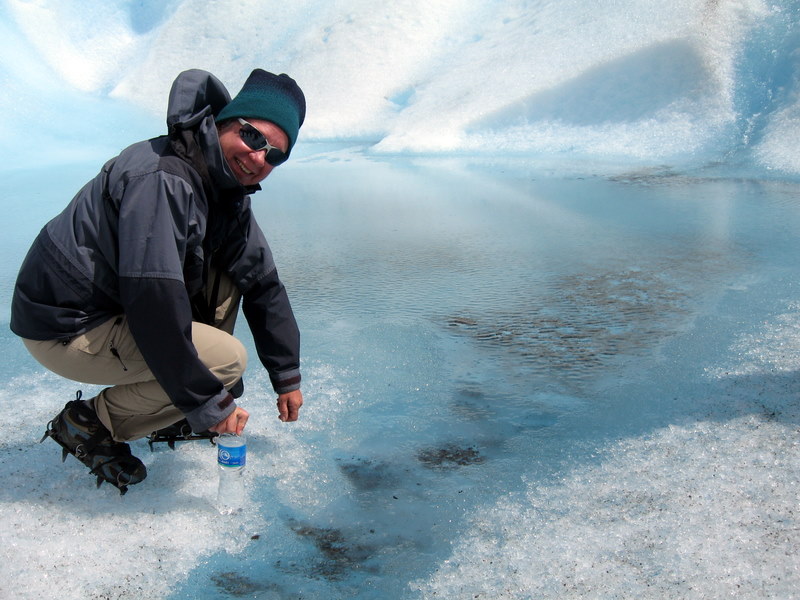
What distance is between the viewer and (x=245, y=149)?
79.2 inches

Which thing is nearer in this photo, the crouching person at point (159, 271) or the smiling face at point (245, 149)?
the crouching person at point (159, 271)

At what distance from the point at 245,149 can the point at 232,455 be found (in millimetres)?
838

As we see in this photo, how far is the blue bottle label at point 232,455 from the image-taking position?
83.4 inches

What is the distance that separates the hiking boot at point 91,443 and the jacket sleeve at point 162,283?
460mm

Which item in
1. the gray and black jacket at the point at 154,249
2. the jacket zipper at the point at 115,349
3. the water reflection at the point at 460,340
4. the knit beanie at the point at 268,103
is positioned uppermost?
the knit beanie at the point at 268,103

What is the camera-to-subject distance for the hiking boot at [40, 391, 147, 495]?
7.32ft

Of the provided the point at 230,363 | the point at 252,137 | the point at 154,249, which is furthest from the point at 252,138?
the point at 230,363

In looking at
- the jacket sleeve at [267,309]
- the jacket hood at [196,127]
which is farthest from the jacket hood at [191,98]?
the jacket sleeve at [267,309]

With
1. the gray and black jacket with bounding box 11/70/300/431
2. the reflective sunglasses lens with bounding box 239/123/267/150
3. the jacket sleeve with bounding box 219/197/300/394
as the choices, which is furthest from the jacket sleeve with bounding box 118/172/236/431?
the jacket sleeve with bounding box 219/197/300/394

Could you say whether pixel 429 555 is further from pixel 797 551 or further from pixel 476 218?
pixel 476 218

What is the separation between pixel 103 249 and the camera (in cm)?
194

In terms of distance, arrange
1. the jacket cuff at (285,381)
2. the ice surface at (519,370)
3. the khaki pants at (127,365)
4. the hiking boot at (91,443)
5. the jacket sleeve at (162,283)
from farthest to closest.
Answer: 1. the jacket cuff at (285,381)
2. the hiking boot at (91,443)
3. the khaki pants at (127,365)
4. the ice surface at (519,370)
5. the jacket sleeve at (162,283)

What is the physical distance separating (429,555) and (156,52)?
13.8 meters

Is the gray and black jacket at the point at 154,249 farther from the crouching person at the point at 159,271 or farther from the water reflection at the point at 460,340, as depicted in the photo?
the water reflection at the point at 460,340
